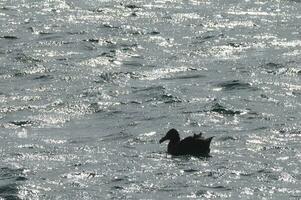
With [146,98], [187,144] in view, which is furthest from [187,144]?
[146,98]

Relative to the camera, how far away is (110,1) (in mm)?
55625

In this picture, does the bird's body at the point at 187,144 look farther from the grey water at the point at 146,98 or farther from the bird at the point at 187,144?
the grey water at the point at 146,98

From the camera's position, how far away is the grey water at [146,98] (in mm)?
24781

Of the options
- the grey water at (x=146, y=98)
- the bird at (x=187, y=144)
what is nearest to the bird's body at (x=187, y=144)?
the bird at (x=187, y=144)

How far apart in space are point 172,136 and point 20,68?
11342mm

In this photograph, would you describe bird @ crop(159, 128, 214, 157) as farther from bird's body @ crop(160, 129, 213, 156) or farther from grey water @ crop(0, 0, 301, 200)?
grey water @ crop(0, 0, 301, 200)

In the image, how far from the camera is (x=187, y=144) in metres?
27.7

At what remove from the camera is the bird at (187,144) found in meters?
27.1

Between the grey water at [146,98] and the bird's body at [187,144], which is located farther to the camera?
the bird's body at [187,144]

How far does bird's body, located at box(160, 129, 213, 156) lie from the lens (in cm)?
2708

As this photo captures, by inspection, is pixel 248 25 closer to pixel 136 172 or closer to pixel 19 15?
pixel 19 15

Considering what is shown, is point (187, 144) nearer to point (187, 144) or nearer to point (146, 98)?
point (187, 144)

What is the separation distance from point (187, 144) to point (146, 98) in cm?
645

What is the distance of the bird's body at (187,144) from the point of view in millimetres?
27078
